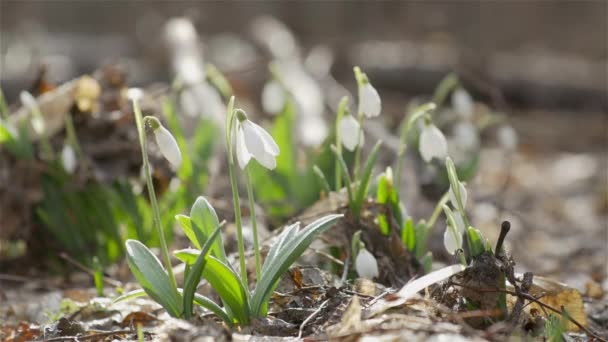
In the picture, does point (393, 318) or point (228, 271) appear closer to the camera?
point (393, 318)

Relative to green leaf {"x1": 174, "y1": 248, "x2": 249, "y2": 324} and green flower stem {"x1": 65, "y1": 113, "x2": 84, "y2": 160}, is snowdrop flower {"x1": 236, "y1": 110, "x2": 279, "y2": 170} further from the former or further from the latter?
green flower stem {"x1": 65, "y1": 113, "x2": 84, "y2": 160}

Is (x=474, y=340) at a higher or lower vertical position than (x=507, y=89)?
lower

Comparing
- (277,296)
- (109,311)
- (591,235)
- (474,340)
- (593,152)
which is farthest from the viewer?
(593,152)

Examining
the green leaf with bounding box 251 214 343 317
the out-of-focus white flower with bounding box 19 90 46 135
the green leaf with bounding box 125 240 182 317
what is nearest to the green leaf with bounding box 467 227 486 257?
the green leaf with bounding box 251 214 343 317

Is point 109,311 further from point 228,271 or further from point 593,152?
point 593,152

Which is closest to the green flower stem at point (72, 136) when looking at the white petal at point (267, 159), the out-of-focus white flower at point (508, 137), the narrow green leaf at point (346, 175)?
the narrow green leaf at point (346, 175)

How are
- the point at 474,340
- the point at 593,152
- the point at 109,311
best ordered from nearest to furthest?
the point at 474,340, the point at 109,311, the point at 593,152

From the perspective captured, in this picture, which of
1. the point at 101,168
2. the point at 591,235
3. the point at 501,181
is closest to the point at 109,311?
the point at 101,168
